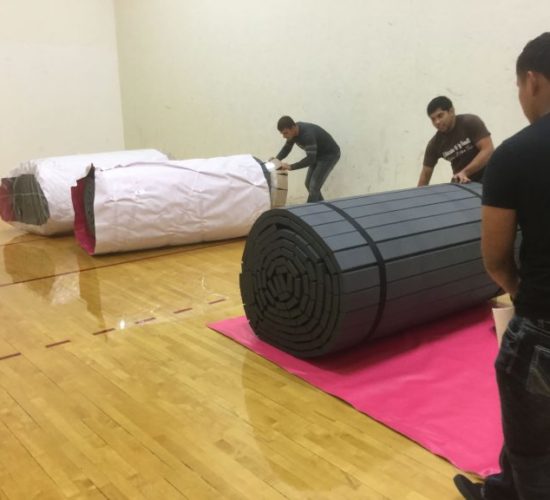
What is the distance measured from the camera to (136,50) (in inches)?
352

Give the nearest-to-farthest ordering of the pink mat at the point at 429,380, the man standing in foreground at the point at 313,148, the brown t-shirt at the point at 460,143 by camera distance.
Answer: the pink mat at the point at 429,380 → the brown t-shirt at the point at 460,143 → the man standing in foreground at the point at 313,148

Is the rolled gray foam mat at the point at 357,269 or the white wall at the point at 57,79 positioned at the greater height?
the white wall at the point at 57,79

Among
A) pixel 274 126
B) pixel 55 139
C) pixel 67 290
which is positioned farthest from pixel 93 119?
pixel 67 290

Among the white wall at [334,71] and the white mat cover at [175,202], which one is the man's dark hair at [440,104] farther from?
the white mat cover at [175,202]

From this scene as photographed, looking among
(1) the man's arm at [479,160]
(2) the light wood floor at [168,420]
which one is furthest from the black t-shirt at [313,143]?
(2) the light wood floor at [168,420]

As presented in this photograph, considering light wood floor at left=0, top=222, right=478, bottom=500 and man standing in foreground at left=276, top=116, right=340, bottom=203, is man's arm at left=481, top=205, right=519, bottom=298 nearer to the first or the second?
light wood floor at left=0, top=222, right=478, bottom=500

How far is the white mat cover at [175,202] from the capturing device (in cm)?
485

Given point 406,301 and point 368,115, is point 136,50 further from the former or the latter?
point 406,301

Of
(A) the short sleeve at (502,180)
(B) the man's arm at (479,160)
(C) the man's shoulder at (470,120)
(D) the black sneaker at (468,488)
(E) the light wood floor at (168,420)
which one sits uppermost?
(A) the short sleeve at (502,180)

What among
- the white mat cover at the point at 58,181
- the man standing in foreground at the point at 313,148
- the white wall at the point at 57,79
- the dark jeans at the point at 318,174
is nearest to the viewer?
the white mat cover at the point at 58,181

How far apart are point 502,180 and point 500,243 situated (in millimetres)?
178

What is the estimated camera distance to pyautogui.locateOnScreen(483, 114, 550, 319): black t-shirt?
1.32 meters

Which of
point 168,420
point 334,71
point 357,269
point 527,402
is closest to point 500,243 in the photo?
point 527,402

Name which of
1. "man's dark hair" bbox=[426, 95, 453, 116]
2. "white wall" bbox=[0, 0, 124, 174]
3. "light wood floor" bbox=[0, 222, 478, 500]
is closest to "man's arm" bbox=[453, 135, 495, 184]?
"man's dark hair" bbox=[426, 95, 453, 116]
